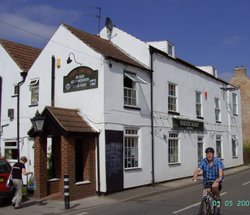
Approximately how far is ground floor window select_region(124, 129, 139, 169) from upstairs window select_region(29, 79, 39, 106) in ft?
16.3

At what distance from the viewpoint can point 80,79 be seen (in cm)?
1689

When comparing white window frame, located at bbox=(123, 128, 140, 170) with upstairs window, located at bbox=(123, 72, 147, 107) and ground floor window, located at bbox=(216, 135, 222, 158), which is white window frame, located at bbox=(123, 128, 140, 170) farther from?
ground floor window, located at bbox=(216, 135, 222, 158)

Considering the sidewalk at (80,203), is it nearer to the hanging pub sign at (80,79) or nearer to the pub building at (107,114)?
the pub building at (107,114)

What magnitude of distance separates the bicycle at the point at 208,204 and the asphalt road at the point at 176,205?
78.4 inches

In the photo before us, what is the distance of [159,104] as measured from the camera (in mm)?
19500

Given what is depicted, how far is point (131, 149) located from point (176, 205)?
494 centimetres

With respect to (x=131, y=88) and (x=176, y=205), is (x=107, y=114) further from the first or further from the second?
(x=176, y=205)

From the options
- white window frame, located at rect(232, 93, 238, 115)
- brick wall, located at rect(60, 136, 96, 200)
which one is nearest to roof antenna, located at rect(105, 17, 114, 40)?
brick wall, located at rect(60, 136, 96, 200)

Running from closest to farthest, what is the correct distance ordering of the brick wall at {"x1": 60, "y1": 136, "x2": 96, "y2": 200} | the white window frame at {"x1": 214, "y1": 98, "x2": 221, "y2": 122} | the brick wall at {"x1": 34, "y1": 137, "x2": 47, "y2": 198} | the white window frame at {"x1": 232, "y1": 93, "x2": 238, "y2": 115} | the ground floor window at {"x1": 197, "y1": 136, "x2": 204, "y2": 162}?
the brick wall at {"x1": 60, "y1": 136, "x2": 96, "y2": 200}
the brick wall at {"x1": 34, "y1": 137, "x2": 47, "y2": 198}
the ground floor window at {"x1": 197, "y1": 136, "x2": 204, "y2": 162}
the white window frame at {"x1": 214, "y1": 98, "x2": 221, "y2": 122}
the white window frame at {"x1": 232, "y1": 93, "x2": 238, "y2": 115}

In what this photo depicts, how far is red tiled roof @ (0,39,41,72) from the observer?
21.1 m

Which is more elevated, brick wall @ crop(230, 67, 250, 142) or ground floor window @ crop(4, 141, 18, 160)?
brick wall @ crop(230, 67, 250, 142)

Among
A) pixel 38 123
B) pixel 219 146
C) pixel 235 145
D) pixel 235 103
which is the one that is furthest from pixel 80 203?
pixel 235 103

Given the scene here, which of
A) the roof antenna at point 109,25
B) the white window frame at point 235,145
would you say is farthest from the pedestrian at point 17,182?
the white window frame at point 235,145

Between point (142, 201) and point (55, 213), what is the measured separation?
344cm
